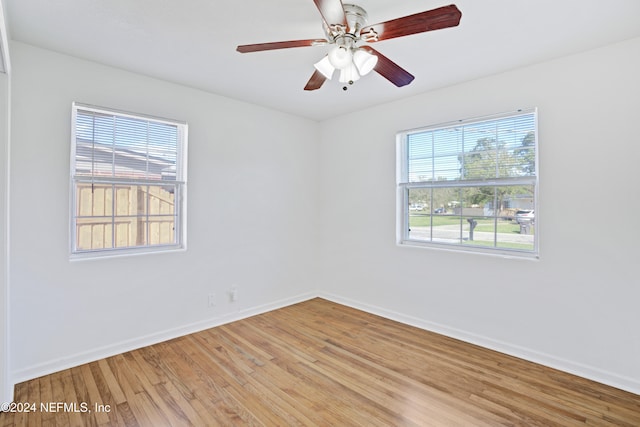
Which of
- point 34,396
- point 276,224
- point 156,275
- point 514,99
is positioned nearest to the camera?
point 34,396

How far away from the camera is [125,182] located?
2.90 meters

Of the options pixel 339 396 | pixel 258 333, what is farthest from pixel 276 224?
pixel 339 396

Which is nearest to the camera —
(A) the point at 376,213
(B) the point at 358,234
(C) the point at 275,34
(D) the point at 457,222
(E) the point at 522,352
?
(C) the point at 275,34

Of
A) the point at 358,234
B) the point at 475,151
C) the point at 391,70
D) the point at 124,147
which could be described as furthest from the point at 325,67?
the point at 358,234

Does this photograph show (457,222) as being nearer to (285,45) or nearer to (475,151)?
(475,151)

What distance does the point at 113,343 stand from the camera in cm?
280

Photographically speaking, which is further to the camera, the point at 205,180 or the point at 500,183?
the point at 205,180

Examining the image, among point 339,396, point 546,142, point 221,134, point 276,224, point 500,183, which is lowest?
point 339,396

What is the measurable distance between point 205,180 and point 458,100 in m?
2.66

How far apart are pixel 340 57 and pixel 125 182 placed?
2.20 m

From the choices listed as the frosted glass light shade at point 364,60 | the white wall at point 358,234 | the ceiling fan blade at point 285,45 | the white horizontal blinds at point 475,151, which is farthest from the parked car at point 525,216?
the ceiling fan blade at point 285,45

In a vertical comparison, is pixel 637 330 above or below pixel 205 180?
below

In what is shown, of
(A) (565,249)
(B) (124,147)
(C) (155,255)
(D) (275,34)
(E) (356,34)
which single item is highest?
(D) (275,34)

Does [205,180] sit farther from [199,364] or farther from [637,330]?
[637,330]
